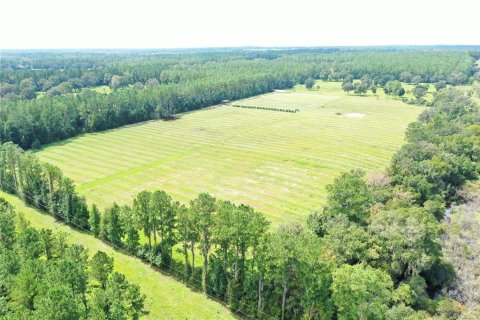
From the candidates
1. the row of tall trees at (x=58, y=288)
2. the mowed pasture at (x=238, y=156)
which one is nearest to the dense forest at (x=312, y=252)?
the row of tall trees at (x=58, y=288)

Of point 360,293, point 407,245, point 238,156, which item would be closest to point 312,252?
point 360,293

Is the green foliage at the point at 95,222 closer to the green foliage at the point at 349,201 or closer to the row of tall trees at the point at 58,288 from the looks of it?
the row of tall trees at the point at 58,288

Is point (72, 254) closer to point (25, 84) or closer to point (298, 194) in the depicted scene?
point (298, 194)

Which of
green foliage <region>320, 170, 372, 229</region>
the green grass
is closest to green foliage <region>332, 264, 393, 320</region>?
the green grass

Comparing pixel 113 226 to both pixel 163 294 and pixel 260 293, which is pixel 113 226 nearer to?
pixel 163 294

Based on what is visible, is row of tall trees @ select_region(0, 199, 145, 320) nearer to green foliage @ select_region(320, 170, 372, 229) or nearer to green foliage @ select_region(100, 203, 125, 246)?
green foliage @ select_region(100, 203, 125, 246)

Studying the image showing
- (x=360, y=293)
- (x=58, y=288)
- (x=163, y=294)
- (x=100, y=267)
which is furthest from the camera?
(x=163, y=294)
